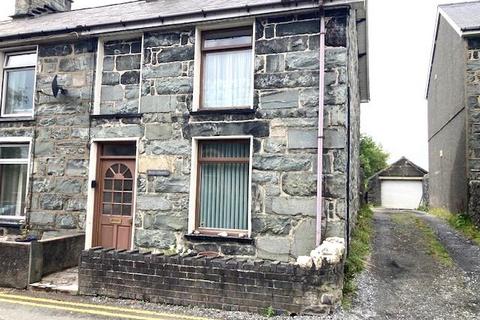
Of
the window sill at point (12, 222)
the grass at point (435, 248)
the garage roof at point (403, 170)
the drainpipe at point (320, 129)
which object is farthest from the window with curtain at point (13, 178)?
the garage roof at point (403, 170)

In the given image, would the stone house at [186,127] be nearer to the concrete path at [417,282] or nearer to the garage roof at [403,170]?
the concrete path at [417,282]

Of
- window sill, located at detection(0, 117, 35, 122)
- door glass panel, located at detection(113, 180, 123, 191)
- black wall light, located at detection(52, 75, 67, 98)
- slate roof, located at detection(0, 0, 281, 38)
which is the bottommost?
door glass panel, located at detection(113, 180, 123, 191)

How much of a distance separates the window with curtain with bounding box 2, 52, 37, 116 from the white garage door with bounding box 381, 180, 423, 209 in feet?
69.0

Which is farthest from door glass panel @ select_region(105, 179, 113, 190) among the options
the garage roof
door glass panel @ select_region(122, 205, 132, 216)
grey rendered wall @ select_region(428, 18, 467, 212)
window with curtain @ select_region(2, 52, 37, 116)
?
the garage roof

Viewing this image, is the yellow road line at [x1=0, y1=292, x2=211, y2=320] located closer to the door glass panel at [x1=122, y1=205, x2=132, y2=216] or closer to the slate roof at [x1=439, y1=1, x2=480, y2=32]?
the door glass panel at [x1=122, y1=205, x2=132, y2=216]

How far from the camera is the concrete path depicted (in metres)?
6.34

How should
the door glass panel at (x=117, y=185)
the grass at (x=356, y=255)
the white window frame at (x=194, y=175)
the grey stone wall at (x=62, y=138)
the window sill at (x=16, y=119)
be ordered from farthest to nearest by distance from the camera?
1. the window sill at (x=16, y=119)
2. the grey stone wall at (x=62, y=138)
3. the door glass panel at (x=117, y=185)
4. the white window frame at (x=194, y=175)
5. the grass at (x=356, y=255)

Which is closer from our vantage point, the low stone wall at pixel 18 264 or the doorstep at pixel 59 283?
the doorstep at pixel 59 283

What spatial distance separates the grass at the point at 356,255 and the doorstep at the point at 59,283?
4.56 m

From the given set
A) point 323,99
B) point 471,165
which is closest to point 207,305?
point 323,99

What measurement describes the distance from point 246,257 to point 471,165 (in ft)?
27.1

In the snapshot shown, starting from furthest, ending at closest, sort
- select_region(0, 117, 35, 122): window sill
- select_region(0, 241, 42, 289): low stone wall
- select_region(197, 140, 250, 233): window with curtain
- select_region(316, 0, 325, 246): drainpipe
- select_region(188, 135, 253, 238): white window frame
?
1. select_region(0, 117, 35, 122): window sill
2. select_region(197, 140, 250, 233): window with curtain
3. select_region(188, 135, 253, 238): white window frame
4. select_region(316, 0, 325, 246): drainpipe
5. select_region(0, 241, 42, 289): low stone wall

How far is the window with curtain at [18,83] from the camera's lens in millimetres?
10641

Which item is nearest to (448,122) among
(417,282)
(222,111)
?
(417,282)
